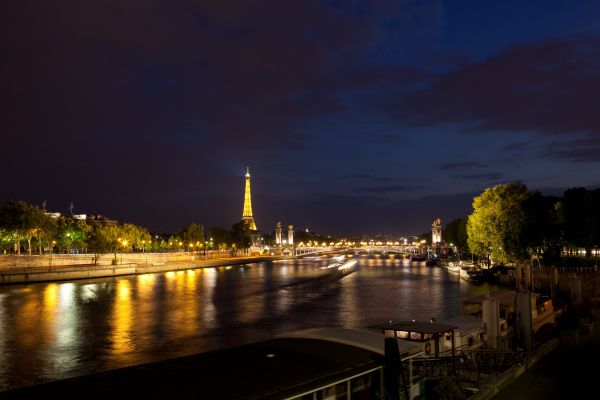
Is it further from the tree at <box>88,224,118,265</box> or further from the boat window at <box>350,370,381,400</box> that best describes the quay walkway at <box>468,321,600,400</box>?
the tree at <box>88,224,118,265</box>

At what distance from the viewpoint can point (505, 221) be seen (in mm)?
56906

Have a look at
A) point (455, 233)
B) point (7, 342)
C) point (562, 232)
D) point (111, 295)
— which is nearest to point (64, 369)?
point (7, 342)

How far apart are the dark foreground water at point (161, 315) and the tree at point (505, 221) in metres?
5.90

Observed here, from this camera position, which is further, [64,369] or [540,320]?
[540,320]

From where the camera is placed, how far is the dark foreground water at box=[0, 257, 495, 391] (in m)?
26.9

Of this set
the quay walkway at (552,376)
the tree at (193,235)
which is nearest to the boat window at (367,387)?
the quay walkway at (552,376)

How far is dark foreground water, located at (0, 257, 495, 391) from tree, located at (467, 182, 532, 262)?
590cm

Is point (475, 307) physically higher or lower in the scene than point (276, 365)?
lower

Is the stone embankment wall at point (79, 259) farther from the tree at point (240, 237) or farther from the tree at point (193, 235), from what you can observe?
the tree at point (240, 237)

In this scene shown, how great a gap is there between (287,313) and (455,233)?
9081 centimetres

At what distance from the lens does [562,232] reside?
58750 mm

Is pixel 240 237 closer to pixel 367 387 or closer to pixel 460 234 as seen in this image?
pixel 460 234

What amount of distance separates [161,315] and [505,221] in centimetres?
3765

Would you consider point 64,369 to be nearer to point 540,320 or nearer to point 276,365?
point 276,365
